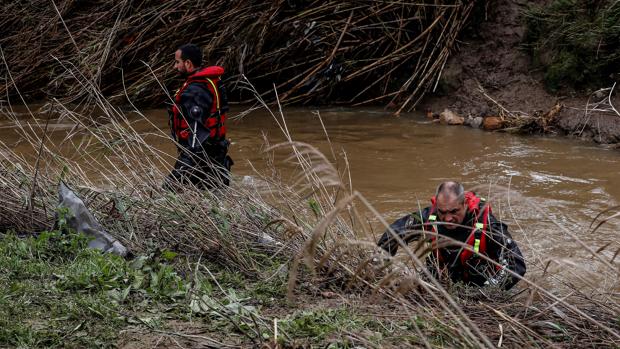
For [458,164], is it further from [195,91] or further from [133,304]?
[133,304]

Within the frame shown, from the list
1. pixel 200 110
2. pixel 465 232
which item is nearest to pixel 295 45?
pixel 200 110

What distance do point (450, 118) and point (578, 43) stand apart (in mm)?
1818

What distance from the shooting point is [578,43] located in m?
10.9

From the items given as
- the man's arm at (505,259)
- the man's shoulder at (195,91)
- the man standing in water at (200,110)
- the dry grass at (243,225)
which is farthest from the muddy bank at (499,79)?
the dry grass at (243,225)

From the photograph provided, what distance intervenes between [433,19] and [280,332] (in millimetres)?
9449

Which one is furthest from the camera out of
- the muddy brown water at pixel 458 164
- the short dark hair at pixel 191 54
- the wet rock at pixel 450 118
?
the wet rock at pixel 450 118

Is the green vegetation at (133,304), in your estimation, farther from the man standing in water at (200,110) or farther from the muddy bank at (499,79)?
the muddy bank at (499,79)

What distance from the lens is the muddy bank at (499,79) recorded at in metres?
10.9

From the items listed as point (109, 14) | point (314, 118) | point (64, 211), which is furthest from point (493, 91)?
point (64, 211)

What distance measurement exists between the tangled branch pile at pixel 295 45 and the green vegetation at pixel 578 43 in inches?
50.8

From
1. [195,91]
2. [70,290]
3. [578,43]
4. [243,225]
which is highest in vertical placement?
[578,43]

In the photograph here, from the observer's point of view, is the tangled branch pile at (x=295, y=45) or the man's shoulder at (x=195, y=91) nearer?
the man's shoulder at (x=195, y=91)

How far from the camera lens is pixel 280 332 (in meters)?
3.42

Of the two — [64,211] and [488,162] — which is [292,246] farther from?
[488,162]
